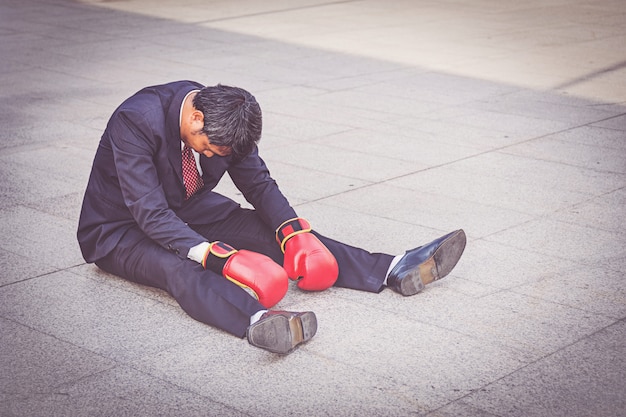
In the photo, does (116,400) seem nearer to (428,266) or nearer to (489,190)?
(428,266)

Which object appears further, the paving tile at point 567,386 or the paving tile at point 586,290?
the paving tile at point 586,290

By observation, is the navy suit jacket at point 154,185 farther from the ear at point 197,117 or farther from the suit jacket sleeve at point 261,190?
the ear at point 197,117

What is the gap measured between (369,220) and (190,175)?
132cm

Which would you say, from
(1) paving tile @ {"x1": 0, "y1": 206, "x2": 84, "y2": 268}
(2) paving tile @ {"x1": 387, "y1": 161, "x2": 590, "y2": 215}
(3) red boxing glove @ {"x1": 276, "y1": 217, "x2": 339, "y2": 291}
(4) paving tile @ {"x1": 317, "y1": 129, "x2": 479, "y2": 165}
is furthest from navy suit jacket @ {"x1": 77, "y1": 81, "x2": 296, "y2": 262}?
(4) paving tile @ {"x1": 317, "y1": 129, "x2": 479, "y2": 165}

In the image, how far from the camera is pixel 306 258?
4020 millimetres

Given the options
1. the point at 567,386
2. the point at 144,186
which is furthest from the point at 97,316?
the point at 567,386

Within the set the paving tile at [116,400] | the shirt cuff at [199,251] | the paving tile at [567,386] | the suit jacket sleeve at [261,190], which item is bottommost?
the paving tile at [116,400]

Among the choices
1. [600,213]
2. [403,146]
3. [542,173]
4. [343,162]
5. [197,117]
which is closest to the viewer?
[197,117]

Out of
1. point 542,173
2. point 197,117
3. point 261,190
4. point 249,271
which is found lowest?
point 542,173

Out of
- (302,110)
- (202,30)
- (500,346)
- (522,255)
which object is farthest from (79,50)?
(500,346)

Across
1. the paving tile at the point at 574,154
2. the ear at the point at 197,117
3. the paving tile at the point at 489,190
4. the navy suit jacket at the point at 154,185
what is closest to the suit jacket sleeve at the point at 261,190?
the navy suit jacket at the point at 154,185

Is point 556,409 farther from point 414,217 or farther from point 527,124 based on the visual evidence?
point 527,124

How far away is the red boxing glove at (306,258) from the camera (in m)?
4.03

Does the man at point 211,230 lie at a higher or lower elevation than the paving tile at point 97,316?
higher
